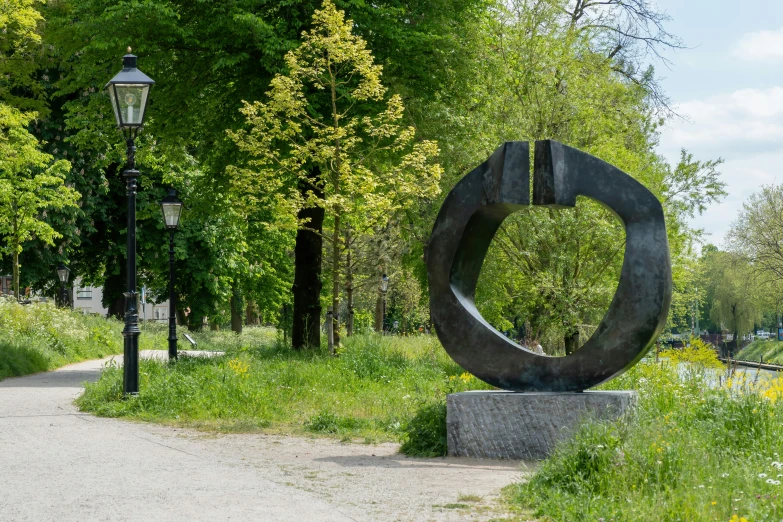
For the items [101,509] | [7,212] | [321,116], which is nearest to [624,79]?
[321,116]

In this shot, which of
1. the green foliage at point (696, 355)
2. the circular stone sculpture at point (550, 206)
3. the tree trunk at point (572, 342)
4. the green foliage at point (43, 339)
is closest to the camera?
the circular stone sculpture at point (550, 206)

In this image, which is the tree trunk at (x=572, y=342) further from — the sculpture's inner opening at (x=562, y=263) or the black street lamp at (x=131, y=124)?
the black street lamp at (x=131, y=124)

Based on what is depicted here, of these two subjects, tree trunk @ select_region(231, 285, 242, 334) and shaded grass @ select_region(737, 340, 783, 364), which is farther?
shaded grass @ select_region(737, 340, 783, 364)

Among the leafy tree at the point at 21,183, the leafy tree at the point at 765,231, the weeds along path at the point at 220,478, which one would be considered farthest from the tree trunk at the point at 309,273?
the leafy tree at the point at 765,231

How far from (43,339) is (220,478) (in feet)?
59.4

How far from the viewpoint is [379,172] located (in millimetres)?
21844

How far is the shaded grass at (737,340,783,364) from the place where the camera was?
169 feet

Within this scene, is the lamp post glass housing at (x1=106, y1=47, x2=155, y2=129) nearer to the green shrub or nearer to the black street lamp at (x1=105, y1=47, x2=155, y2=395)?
the black street lamp at (x1=105, y1=47, x2=155, y2=395)

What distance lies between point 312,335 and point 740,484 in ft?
50.8

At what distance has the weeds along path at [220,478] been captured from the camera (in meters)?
6.77

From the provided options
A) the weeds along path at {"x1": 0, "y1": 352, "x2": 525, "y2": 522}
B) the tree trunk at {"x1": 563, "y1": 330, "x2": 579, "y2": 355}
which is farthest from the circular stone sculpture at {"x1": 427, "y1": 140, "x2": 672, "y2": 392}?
the tree trunk at {"x1": 563, "y1": 330, "x2": 579, "y2": 355}

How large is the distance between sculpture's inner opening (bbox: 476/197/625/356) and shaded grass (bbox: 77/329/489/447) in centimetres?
619

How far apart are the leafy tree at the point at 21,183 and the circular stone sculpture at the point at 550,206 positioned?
20477 mm

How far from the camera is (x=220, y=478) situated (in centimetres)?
811
